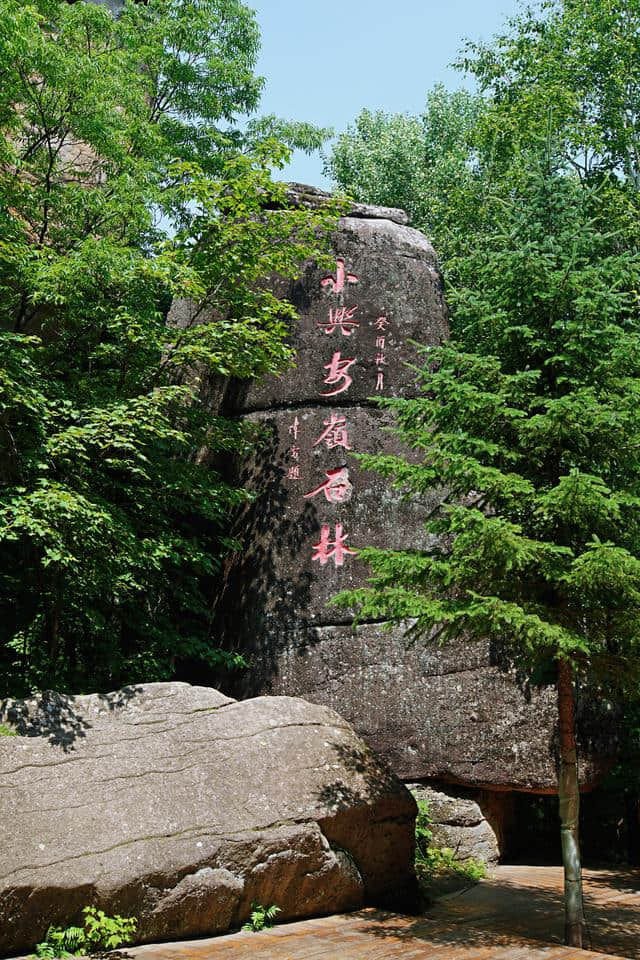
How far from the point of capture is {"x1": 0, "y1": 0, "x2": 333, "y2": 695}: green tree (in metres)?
7.45

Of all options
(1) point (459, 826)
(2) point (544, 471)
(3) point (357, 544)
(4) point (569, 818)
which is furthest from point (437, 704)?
(2) point (544, 471)

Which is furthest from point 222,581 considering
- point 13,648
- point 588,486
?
point 588,486

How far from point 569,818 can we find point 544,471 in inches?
98.8

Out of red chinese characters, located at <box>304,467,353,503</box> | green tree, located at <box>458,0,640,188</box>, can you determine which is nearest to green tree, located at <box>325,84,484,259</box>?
green tree, located at <box>458,0,640,188</box>

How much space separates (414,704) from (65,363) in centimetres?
500

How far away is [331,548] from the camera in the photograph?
32.0 ft

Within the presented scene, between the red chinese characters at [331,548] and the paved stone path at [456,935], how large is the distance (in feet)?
11.7

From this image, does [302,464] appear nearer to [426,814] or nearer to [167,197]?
[167,197]

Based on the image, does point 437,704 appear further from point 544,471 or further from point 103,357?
point 103,357

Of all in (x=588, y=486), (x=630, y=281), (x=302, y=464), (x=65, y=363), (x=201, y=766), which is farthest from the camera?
(x=302, y=464)

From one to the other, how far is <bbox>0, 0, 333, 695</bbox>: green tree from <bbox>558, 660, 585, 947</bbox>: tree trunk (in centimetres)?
381

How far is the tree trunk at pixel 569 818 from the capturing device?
5906 millimetres

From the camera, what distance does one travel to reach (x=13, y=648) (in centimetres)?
873

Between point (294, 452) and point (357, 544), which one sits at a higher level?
point (294, 452)
